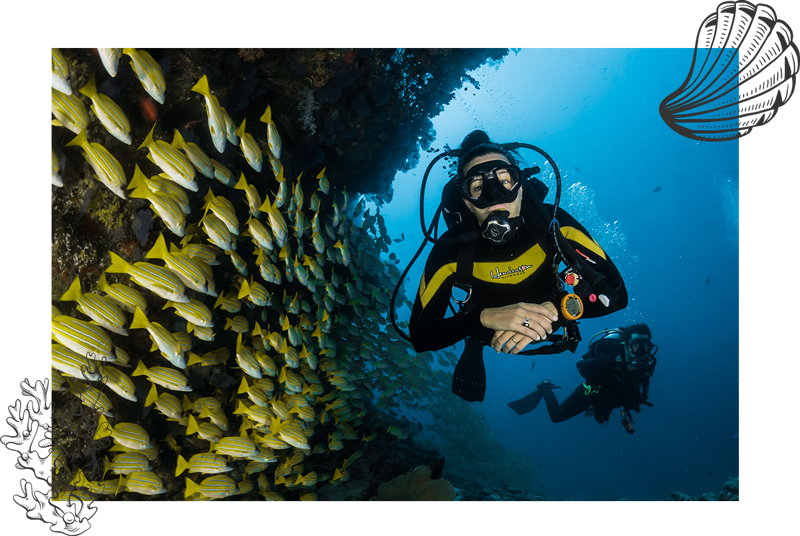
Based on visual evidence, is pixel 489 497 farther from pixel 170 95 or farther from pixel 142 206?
pixel 170 95

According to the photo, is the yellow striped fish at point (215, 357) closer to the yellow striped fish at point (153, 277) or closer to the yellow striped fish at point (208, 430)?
the yellow striped fish at point (208, 430)

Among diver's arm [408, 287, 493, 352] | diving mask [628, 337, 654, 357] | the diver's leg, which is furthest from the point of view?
the diver's leg

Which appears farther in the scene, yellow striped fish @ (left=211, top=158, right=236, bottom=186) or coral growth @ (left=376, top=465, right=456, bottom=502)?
coral growth @ (left=376, top=465, right=456, bottom=502)

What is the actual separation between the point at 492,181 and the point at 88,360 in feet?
11.9

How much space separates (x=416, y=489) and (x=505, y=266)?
12.1ft

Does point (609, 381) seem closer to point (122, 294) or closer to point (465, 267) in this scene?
point (465, 267)

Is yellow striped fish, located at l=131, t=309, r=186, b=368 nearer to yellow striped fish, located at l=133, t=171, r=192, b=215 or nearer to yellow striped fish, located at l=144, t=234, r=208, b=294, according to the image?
yellow striped fish, located at l=144, t=234, r=208, b=294

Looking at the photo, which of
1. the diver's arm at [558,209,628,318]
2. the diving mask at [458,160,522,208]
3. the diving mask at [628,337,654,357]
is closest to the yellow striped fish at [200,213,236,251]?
the diving mask at [458,160,522,208]

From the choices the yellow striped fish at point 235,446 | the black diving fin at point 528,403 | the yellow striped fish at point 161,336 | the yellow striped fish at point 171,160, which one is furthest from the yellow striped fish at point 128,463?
the black diving fin at point 528,403

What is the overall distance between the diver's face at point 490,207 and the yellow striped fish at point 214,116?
2.32m

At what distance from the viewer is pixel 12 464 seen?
290 cm

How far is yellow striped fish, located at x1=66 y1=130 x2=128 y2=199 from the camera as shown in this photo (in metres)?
2.35

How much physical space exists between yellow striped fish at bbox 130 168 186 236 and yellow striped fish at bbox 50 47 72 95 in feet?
2.09

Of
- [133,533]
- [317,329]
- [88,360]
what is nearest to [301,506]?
[133,533]
